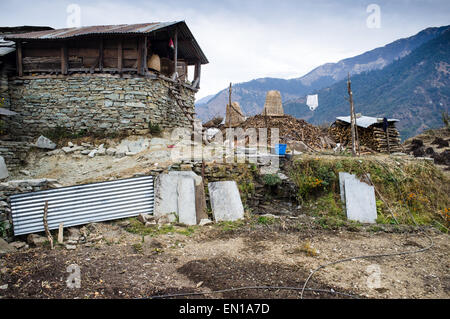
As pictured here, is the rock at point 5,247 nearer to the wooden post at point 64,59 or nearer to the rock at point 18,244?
the rock at point 18,244

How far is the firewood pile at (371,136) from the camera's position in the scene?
1255 cm

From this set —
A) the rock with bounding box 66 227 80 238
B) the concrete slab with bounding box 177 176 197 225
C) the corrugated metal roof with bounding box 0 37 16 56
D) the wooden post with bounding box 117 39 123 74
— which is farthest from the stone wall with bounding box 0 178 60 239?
the corrugated metal roof with bounding box 0 37 16 56

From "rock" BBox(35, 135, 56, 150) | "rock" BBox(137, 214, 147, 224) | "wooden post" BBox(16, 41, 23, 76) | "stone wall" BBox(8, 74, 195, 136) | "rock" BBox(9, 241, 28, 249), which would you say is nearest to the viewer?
"rock" BBox(9, 241, 28, 249)

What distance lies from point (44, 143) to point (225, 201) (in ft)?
25.0

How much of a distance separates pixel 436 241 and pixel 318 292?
374 centimetres

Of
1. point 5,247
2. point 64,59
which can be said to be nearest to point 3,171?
point 5,247

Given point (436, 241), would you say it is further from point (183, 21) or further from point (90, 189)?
point (183, 21)

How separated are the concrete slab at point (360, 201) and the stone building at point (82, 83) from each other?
7.46 meters

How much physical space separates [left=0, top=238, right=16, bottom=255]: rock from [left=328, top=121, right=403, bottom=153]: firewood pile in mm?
14213

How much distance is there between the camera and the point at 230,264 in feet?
12.9

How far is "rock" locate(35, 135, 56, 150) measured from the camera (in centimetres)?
912

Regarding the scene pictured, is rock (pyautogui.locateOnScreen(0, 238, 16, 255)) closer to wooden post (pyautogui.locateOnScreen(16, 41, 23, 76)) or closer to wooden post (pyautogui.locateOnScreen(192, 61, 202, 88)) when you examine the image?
wooden post (pyautogui.locateOnScreen(16, 41, 23, 76))
